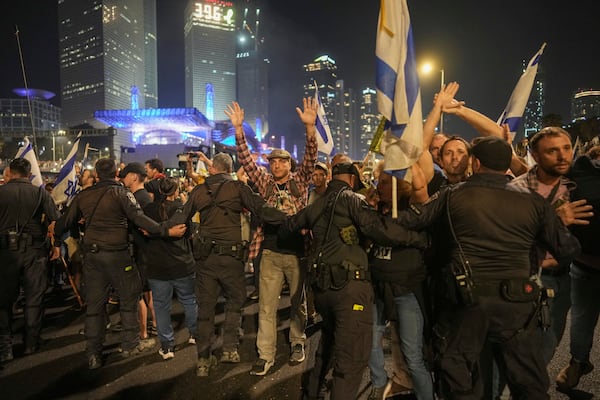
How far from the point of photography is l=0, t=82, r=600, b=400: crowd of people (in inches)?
102

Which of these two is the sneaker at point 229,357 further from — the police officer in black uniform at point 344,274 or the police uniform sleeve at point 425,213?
the police uniform sleeve at point 425,213

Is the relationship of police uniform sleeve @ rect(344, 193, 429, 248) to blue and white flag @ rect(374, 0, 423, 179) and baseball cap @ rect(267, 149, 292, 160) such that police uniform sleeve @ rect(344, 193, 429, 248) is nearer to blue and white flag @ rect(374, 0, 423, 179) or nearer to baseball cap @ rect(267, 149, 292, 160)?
blue and white flag @ rect(374, 0, 423, 179)

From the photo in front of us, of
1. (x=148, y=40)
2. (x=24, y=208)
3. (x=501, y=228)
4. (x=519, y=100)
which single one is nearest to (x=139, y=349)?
(x=24, y=208)

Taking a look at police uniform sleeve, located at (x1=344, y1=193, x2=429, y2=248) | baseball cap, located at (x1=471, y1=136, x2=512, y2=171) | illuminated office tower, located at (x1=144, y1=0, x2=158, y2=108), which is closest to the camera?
baseball cap, located at (x1=471, y1=136, x2=512, y2=171)

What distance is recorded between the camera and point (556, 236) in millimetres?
2639

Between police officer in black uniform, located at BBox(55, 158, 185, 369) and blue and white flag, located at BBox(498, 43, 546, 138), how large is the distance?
4.10 m

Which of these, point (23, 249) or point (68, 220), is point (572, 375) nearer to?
point (68, 220)

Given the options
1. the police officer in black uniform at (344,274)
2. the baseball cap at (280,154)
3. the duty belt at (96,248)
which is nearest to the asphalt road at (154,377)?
the police officer in black uniform at (344,274)

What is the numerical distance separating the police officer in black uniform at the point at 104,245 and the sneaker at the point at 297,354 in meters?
1.93

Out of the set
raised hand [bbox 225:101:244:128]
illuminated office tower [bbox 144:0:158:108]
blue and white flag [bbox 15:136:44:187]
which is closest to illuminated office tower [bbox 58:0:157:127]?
illuminated office tower [bbox 144:0:158:108]

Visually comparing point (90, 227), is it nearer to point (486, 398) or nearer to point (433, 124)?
point (433, 124)

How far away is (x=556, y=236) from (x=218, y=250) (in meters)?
3.20

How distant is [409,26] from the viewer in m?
3.16

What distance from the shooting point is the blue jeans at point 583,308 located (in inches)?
141
